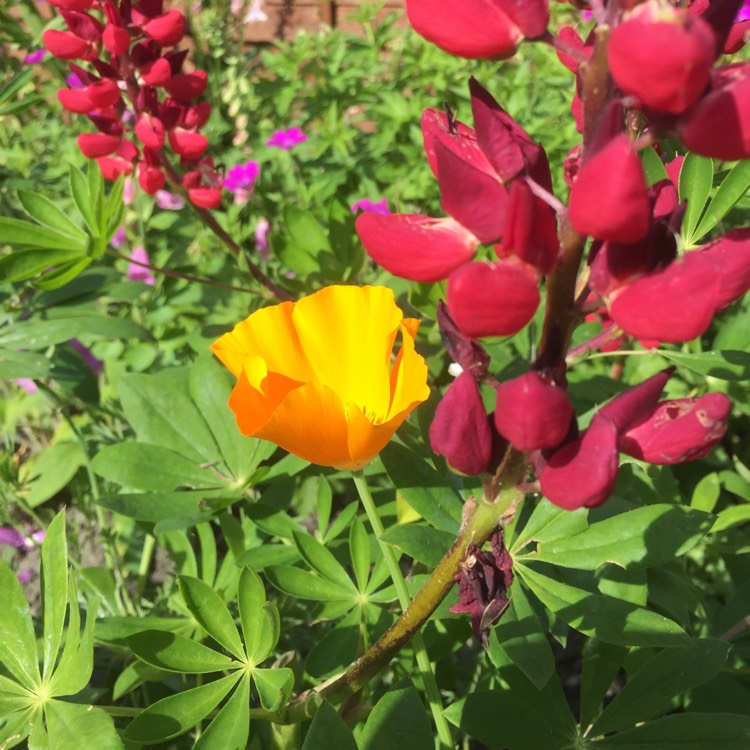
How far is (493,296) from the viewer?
622 mm

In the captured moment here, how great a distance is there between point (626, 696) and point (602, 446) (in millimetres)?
683

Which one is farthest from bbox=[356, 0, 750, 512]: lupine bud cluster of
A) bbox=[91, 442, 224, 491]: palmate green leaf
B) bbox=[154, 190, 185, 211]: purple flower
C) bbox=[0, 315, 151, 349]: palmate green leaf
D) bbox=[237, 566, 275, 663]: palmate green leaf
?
bbox=[154, 190, 185, 211]: purple flower

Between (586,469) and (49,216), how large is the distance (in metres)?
1.42

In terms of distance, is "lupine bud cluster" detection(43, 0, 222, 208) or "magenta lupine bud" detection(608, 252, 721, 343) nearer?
"magenta lupine bud" detection(608, 252, 721, 343)

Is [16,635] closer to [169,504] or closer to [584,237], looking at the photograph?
[169,504]

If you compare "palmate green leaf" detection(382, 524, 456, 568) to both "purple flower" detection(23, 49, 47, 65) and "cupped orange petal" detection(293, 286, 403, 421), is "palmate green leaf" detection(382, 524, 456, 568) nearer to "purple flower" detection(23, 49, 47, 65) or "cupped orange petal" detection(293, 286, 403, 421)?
"cupped orange petal" detection(293, 286, 403, 421)

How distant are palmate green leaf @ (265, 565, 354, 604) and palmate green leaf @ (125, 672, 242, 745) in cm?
17

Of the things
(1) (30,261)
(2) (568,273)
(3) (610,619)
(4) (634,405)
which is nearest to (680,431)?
(4) (634,405)

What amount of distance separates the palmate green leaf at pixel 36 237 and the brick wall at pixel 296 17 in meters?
3.24

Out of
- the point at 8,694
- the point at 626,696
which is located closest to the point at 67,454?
the point at 8,694

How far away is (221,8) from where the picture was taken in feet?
12.6

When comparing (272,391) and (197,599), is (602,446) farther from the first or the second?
(197,599)

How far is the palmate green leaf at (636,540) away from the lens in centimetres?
97

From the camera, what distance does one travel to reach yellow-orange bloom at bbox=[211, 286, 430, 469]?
916 mm
